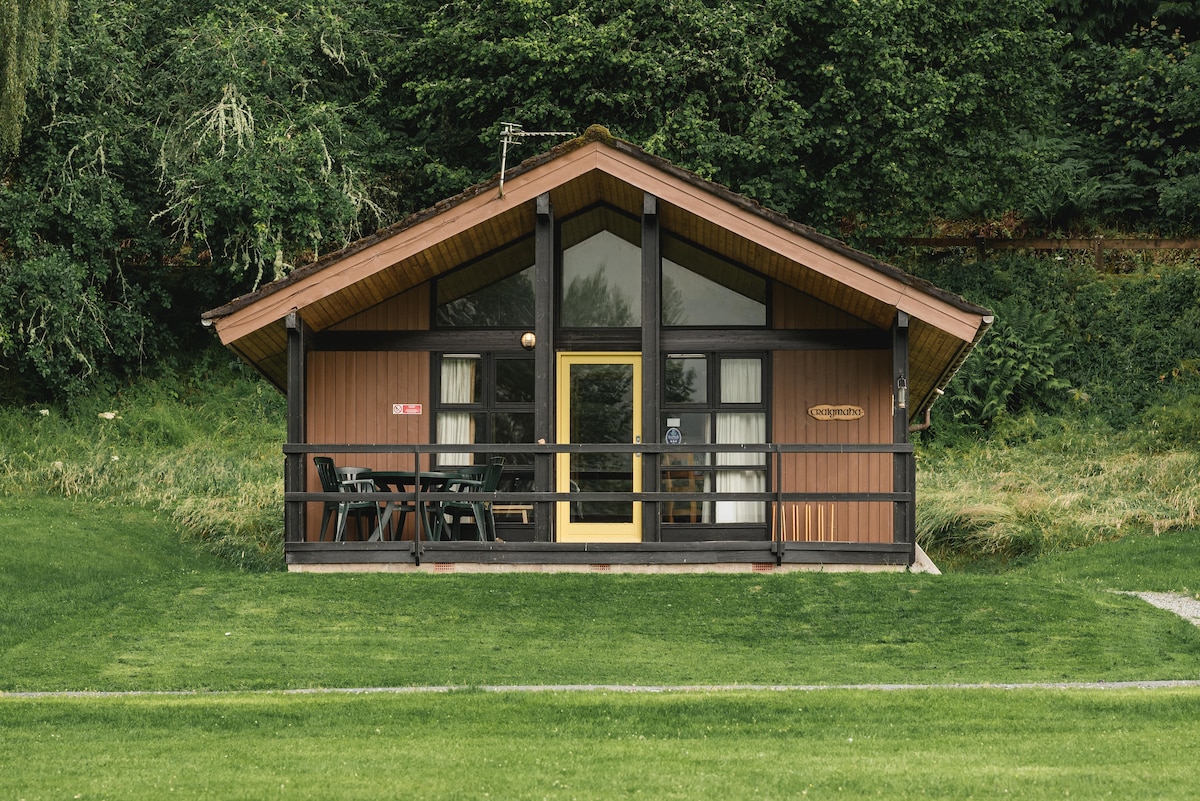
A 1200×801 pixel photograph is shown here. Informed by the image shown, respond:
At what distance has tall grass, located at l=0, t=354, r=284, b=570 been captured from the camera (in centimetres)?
1834

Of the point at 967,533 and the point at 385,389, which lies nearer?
the point at 385,389

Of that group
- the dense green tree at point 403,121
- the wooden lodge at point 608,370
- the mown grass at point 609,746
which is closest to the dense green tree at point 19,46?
Result: the dense green tree at point 403,121

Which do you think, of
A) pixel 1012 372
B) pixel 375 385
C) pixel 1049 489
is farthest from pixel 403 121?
pixel 1049 489

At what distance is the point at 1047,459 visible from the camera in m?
24.1

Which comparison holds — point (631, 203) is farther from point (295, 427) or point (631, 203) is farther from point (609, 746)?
point (609, 746)

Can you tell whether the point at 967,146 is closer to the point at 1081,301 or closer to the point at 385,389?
the point at 1081,301

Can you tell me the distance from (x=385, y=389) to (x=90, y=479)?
254 inches

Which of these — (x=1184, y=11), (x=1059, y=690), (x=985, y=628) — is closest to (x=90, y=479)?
(x=985, y=628)

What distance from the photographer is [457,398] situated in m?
16.4

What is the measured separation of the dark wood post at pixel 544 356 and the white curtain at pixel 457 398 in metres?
1.11

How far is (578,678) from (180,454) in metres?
15.3

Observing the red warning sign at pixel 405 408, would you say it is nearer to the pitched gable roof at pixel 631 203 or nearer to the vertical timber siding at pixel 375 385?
the vertical timber siding at pixel 375 385

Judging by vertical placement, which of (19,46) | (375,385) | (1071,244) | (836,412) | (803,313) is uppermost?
(19,46)

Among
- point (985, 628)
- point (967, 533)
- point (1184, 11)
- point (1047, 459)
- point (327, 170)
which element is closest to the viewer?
point (985, 628)
